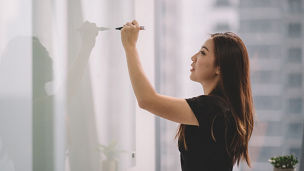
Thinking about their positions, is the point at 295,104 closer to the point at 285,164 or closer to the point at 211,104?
the point at 285,164

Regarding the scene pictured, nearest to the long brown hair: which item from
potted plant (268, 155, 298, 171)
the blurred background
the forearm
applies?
the forearm

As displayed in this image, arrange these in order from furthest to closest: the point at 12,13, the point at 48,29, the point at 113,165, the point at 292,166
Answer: the point at 292,166
the point at 113,165
the point at 48,29
the point at 12,13

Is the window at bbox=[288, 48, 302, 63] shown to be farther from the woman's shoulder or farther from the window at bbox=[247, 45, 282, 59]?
the woman's shoulder

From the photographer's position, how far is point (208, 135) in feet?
3.09

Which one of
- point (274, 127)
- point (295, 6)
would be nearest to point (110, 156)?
point (274, 127)

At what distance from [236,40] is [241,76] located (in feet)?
0.34

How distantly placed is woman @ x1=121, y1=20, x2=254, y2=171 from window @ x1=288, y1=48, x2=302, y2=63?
1.11 metres

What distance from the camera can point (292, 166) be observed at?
183 centimetres

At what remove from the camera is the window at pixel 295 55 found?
202 centimetres

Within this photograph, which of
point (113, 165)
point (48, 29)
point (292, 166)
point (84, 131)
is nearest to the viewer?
point (48, 29)

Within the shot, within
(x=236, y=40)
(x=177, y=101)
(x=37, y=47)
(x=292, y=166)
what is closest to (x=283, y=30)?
(x=292, y=166)

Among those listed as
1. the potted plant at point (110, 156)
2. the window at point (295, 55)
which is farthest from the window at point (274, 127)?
the potted plant at point (110, 156)

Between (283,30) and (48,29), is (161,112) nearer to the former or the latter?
(48,29)

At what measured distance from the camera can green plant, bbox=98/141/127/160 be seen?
1380mm
